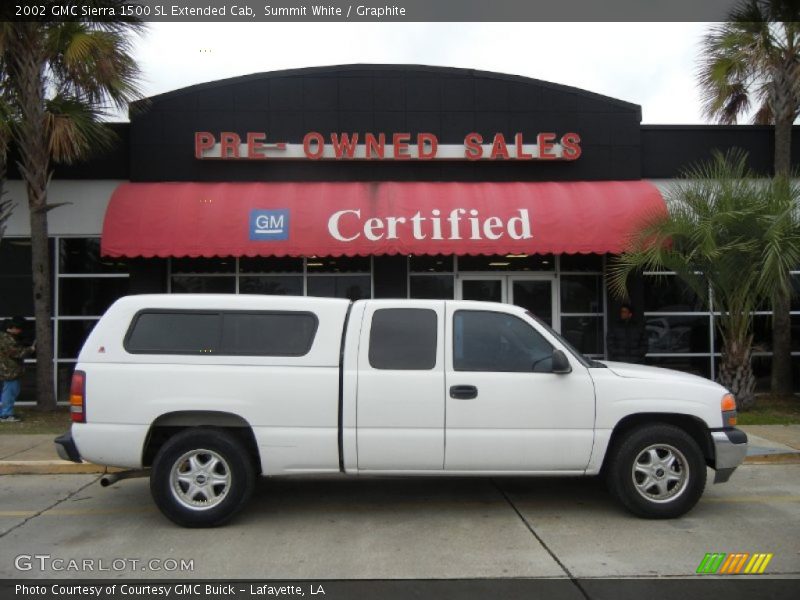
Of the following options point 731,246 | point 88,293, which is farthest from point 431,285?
point 88,293

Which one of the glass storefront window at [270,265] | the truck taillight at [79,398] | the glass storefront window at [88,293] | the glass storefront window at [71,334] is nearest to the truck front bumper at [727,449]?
the truck taillight at [79,398]

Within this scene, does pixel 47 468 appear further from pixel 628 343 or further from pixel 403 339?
pixel 628 343

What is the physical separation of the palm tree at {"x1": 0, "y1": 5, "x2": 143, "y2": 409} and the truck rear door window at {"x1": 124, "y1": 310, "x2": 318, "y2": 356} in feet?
22.0

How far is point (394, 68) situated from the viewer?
43.3ft

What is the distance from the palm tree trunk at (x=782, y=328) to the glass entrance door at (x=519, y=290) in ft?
12.8

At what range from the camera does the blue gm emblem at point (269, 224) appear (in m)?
11.8

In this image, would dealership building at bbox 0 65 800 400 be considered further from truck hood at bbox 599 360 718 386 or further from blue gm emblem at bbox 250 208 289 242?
truck hood at bbox 599 360 718 386

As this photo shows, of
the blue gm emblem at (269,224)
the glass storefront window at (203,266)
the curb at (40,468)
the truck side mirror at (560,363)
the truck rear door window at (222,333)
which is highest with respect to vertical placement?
the blue gm emblem at (269,224)

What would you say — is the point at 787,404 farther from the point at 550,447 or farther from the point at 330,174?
the point at 330,174

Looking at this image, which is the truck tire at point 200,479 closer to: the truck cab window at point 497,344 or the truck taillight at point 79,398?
the truck taillight at point 79,398

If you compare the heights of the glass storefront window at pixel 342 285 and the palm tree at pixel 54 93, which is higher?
the palm tree at pixel 54 93

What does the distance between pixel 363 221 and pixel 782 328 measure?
25.5 ft

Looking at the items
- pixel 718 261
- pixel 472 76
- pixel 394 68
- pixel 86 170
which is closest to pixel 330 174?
pixel 394 68

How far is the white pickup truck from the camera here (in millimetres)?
5852
